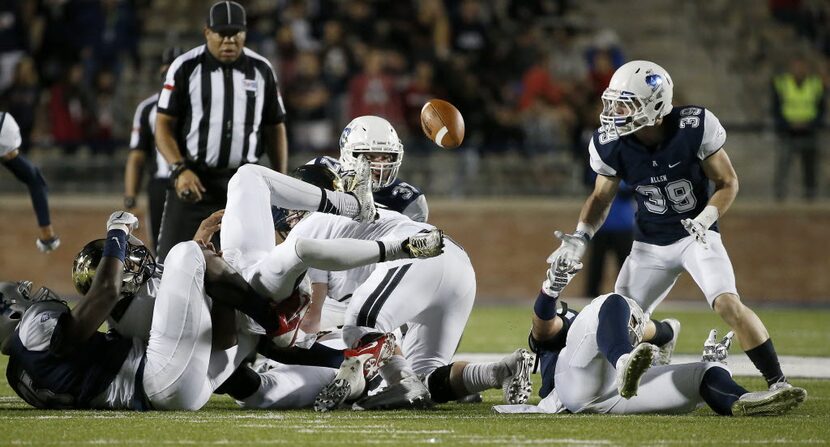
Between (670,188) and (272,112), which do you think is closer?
(670,188)

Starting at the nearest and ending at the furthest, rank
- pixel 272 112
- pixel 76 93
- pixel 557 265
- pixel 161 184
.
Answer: pixel 557 265, pixel 272 112, pixel 161 184, pixel 76 93

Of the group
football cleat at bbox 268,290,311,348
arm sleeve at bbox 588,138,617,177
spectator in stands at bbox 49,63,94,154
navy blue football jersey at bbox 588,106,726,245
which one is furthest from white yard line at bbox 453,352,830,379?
spectator in stands at bbox 49,63,94,154

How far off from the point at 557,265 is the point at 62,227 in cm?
827

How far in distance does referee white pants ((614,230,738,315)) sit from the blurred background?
5579 mm

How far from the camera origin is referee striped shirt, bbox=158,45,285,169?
7324mm

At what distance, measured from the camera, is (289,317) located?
550cm

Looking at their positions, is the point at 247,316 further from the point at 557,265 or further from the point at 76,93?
the point at 76,93

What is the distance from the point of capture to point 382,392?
557cm

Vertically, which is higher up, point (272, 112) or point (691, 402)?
point (272, 112)

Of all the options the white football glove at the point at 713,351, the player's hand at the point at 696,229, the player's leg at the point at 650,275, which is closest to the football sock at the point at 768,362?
the white football glove at the point at 713,351

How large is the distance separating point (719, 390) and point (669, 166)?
1.34 metres

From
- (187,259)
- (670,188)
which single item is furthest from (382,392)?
(670,188)

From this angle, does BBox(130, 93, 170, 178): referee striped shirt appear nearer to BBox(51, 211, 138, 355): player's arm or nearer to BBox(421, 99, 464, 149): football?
BBox(421, 99, 464, 149): football

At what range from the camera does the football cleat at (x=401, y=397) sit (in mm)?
5562
